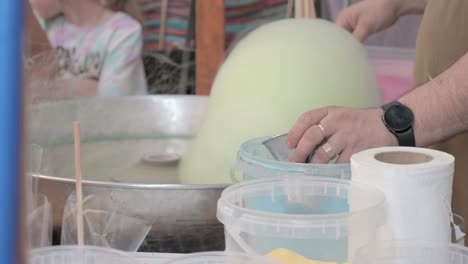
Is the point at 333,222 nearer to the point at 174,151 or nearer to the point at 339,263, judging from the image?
the point at 339,263

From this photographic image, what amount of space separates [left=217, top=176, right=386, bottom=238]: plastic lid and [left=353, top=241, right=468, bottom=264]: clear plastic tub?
0.02 meters

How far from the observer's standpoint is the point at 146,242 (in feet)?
2.30

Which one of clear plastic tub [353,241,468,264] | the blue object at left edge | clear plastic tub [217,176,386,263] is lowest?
clear plastic tub [353,241,468,264]

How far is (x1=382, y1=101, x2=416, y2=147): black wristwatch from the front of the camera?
0.73m

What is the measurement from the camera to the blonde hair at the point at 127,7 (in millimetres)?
1966

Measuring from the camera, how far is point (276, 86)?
2.94 feet

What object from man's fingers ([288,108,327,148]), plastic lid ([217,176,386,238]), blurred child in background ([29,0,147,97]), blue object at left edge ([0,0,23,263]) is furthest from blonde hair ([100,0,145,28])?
blue object at left edge ([0,0,23,263])

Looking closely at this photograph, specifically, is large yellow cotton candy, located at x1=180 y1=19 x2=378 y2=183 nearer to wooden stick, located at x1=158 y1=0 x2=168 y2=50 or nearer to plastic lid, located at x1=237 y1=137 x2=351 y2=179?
plastic lid, located at x1=237 y1=137 x2=351 y2=179

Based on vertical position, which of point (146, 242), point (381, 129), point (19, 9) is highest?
point (19, 9)

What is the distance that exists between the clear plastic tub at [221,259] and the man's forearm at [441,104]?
0.32m

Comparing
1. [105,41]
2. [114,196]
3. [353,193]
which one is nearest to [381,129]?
[353,193]

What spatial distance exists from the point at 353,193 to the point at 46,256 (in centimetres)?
27

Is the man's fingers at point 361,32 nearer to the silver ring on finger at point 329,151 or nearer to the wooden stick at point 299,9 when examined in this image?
the wooden stick at point 299,9

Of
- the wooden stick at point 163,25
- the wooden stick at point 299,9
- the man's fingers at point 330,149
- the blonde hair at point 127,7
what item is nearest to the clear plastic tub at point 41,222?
the man's fingers at point 330,149
